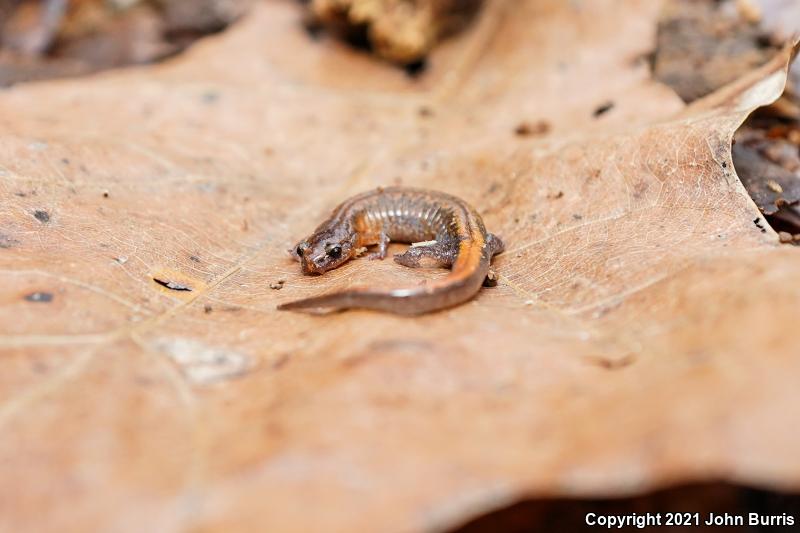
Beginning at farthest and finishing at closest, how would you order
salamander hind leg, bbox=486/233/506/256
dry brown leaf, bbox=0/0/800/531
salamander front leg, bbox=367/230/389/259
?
salamander front leg, bbox=367/230/389/259 < salamander hind leg, bbox=486/233/506/256 < dry brown leaf, bbox=0/0/800/531

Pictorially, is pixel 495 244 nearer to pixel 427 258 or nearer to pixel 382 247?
pixel 427 258

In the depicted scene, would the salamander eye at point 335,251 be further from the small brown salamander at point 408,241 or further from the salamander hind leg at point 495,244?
the salamander hind leg at point 495,244

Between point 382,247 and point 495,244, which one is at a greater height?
point 382,247

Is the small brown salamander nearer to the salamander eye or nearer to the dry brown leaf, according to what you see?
the salamander eye

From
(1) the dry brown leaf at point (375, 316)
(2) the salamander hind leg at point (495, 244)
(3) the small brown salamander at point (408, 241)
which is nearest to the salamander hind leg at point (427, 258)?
(3) the small brown salamander at point (408, 241)

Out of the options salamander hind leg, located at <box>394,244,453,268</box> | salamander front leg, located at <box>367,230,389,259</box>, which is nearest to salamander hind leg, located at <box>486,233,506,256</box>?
salamander hind leg, located at <box>394,244,453,268</box>

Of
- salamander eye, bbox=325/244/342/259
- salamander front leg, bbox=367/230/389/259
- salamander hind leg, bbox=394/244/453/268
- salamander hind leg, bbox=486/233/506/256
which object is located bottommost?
salamander hind leg, bbox=486/233/506/256

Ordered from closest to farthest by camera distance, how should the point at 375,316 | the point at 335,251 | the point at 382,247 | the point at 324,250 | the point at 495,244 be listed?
the point at 375,316 → the point at 495,244 → the point at 324,250 → the point at 335,251 → the point at 382,247

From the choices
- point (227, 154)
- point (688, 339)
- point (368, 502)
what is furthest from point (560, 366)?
point (227, 154)

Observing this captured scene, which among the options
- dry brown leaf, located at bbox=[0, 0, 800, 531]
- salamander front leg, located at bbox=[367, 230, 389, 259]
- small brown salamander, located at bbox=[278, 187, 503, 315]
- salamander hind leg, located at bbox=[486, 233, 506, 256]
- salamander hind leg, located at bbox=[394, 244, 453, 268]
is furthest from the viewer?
salamander front leg, located at bbox=[367, 230, 389, 259]

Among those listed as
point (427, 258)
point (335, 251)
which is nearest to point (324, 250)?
point (335, 251)
